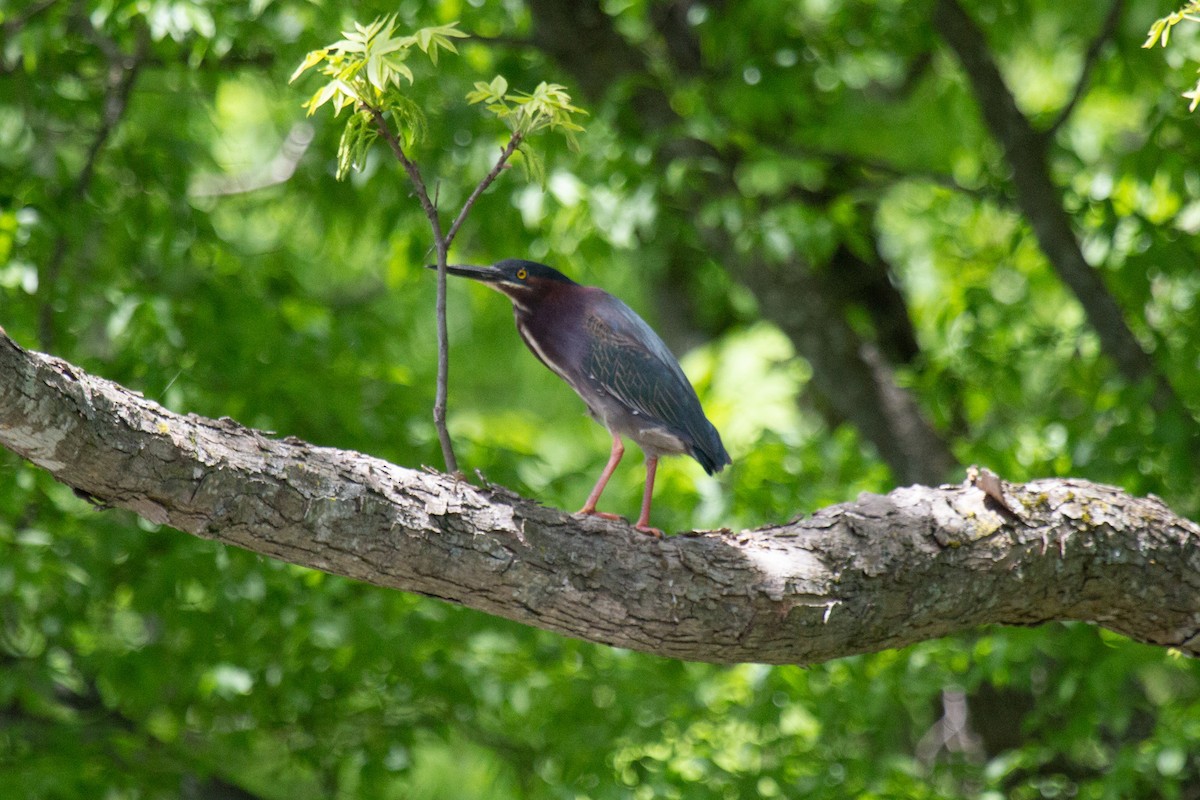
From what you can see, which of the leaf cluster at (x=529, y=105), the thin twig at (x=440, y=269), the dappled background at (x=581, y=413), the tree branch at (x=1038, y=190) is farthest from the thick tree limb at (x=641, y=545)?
the tree branch at (x=1038, y=190)

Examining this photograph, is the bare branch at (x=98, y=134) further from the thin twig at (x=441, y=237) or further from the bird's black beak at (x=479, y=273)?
the thin twig at (x=441, y=237)

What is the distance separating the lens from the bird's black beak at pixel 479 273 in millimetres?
2965

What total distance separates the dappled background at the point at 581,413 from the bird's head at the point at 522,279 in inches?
58.0

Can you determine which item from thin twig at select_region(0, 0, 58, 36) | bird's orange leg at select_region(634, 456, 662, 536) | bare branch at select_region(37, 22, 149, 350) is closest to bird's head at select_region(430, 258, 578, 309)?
bird's orange leg at select_region(634, 456, 662, 536)

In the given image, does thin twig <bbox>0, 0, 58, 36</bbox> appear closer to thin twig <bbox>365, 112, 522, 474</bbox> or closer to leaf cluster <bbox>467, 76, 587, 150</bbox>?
thin twig <bbox>365, 112, 522, 474</bbox>

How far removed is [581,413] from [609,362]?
1.10 m

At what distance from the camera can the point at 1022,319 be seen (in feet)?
17.7

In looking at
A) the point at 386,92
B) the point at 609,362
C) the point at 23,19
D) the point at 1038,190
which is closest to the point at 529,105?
the point at 386,92

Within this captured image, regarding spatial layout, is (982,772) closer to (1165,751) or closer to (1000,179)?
(1165,751)

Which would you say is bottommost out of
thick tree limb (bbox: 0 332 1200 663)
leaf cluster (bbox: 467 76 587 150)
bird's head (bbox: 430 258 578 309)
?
thick tree limb (bbox: 0 332 1200 663)

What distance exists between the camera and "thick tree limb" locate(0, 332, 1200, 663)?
2143 millimetres

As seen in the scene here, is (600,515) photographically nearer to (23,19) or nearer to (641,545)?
(641,545)

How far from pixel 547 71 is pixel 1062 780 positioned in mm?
3743

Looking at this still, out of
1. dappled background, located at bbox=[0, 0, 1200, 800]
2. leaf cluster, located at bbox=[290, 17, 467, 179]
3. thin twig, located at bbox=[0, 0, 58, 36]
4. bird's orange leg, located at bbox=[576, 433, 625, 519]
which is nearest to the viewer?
leaf cluster, located at bbox=[290, 17, 467, 179]
